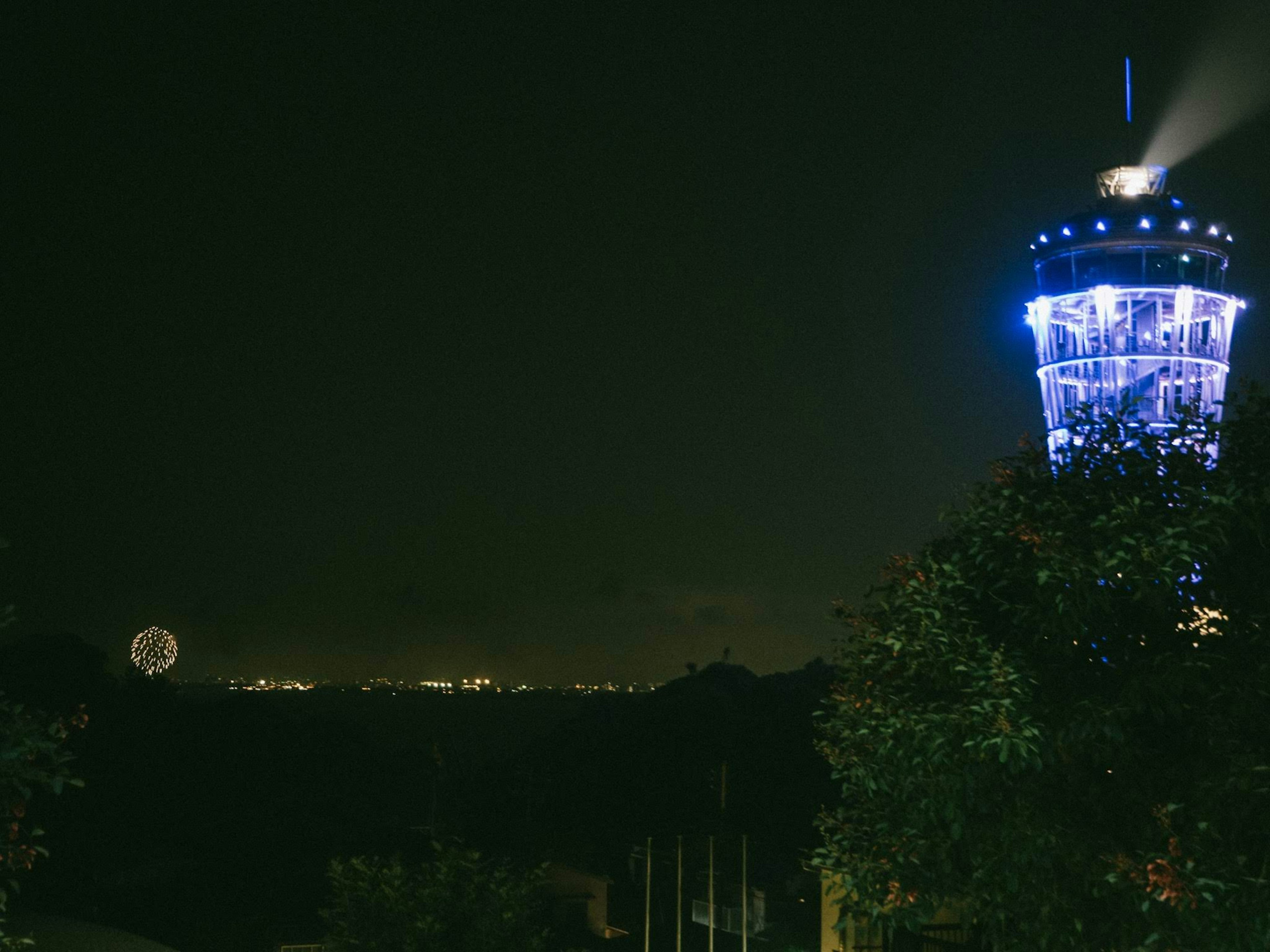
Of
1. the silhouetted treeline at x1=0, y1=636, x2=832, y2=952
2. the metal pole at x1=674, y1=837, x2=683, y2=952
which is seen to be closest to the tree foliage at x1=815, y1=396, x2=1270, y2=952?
the metal pole at x1=674, y1=837, x2=683, y2=952

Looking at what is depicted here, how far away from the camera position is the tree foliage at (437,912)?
23.3m

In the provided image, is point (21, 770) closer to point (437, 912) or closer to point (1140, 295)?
point (437, 912)

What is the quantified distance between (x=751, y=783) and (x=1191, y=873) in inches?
2238

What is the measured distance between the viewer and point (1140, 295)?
3869 centimetres

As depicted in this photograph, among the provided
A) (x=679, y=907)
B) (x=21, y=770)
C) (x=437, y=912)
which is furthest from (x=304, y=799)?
(x=21, y=770)

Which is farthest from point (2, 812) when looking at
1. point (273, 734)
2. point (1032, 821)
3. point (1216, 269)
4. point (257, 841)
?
point (273, 734)

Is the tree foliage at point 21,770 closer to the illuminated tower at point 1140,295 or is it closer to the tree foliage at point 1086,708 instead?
the tree foliage at point 1086,708

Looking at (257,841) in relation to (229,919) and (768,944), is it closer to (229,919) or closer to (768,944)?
(229,919)

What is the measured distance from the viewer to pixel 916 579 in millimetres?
10914

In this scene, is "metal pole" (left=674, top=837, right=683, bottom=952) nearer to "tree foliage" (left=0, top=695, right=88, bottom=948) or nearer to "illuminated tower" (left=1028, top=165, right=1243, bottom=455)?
"illuminated tower" (left=1028, top=165, right=1243, bottom=455)

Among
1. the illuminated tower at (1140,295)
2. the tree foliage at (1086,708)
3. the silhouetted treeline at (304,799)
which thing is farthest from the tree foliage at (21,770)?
the illuminated tower at (1140,295)

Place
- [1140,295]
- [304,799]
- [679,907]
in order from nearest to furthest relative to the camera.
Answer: [679,907], [1140,295], [304,799]

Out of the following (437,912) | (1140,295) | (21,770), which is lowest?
(437,912)

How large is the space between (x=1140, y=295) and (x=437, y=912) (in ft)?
83.5
